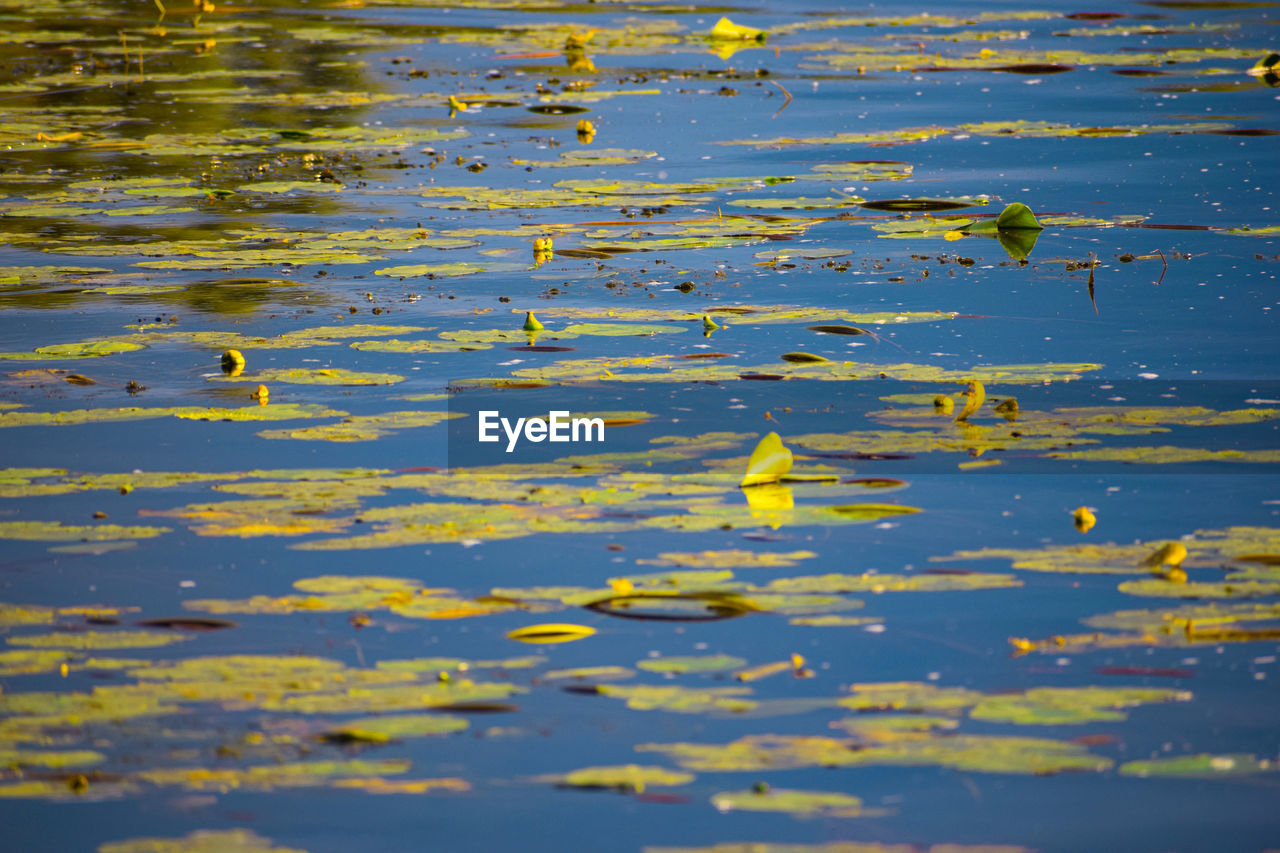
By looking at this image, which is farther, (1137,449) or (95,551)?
(1137,449)

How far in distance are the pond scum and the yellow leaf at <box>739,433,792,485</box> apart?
3 centimetres

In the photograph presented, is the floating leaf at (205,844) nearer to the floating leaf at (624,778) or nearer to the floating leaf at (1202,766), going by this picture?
the floating leaf at (624,778)

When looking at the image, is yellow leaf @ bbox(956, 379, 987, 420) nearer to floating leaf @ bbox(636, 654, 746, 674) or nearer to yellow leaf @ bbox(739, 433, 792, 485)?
yellow leaf @ bbox(739, 433, 792, 485)

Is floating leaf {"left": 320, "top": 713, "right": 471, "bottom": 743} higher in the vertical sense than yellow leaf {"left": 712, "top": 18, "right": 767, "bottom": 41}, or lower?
lower

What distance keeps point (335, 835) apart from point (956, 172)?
5.31 metres

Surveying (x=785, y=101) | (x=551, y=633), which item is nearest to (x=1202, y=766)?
(x=551, y=633)

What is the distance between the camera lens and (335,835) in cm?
199

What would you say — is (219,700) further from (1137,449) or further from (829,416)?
(1137,449)

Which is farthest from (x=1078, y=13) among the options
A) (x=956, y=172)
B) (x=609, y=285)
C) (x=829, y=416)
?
(x=829, y=416)

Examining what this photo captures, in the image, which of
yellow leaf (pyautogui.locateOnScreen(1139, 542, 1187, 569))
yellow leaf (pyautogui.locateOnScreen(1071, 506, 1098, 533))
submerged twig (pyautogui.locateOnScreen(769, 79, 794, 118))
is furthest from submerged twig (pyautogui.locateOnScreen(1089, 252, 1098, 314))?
submerged twig (pyautogui.locateOnScreen(769, 79, 794, 118))
